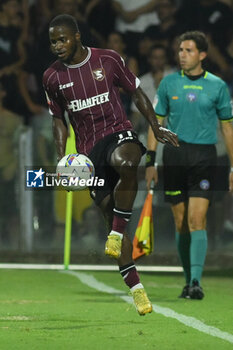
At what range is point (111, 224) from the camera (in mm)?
8516

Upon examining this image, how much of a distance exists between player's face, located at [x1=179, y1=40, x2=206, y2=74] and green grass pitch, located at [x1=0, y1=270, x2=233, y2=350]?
2114 mm

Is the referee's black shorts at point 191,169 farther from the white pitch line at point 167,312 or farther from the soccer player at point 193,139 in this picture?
the white pitch line at point 167,312

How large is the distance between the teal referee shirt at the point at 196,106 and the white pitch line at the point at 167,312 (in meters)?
1.63

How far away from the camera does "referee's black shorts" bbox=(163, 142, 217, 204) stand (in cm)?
1074

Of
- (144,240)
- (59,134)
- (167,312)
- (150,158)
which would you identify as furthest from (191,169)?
(59,134)

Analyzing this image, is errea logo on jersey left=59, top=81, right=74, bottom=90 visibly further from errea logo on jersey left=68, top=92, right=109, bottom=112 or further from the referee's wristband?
the referee's wristband

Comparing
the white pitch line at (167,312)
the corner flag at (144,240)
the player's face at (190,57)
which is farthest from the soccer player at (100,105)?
the corner flag at (144,240)

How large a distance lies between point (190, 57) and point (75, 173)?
314 centimetres

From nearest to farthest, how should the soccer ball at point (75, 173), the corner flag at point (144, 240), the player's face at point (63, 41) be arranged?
the soccer ball at point (75, 173) → the player's face at point (63, 41) → the corner flag at point (144, 240)

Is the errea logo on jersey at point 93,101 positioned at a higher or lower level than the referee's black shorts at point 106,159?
higher

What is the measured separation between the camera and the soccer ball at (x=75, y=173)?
8172mm

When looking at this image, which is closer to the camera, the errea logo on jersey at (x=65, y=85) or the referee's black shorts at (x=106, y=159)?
the referee's black shorts at (x=106, y=159)

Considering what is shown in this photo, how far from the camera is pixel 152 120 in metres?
8.35

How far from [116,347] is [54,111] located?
7.46ft
